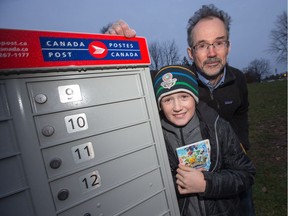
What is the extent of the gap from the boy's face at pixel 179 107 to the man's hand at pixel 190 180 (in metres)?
0.33

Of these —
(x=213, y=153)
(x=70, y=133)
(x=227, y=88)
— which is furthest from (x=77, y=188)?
(x=227, y=88)

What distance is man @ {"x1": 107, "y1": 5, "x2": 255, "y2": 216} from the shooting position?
1.93 meters

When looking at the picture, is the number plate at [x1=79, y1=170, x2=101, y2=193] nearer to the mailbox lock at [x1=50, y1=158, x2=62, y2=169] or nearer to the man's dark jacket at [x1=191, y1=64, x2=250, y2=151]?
the mailbox lock at [x1=50, y1=158, x2=62, y2=169]

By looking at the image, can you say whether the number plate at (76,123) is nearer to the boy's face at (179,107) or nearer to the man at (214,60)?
the boy's face at (179,107)

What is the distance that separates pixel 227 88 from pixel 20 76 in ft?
5.83

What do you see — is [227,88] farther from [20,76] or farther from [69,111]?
[20,76]

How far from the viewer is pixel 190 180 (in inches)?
56.6

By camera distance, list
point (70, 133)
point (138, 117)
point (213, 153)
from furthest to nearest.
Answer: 1. point (213, 153)
2. point (138, 117)
3. point (70, 133)

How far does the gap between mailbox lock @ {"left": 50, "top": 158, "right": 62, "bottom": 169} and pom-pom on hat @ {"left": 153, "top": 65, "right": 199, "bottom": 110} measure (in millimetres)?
798

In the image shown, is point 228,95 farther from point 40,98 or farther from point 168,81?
point 40,98

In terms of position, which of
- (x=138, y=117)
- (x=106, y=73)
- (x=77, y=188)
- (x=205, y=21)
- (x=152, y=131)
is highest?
(x=205, y=21)

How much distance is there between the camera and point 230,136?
1561mm

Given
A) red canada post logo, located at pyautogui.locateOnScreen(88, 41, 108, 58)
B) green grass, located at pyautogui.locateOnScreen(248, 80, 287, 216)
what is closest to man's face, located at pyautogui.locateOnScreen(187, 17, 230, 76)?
red canada post logo, located at pyautogui.locateOnScreen(88, 41, 108, 58)

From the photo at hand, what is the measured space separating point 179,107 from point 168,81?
20 cm
